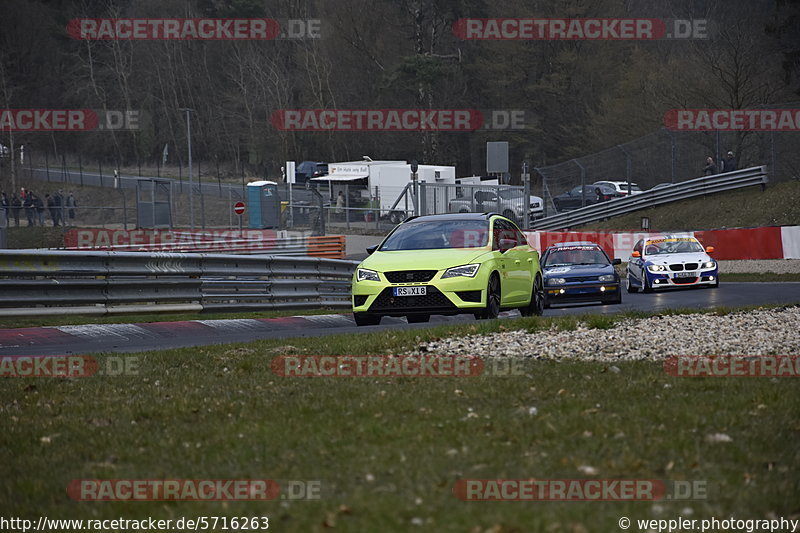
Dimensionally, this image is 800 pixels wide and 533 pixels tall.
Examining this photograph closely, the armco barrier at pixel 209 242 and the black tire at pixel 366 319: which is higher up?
the armco barrier at pixel 209 242

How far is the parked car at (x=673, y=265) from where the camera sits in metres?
24.8

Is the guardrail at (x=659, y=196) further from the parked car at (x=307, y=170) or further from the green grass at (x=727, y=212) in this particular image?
the parked car at (x=307, y=170)

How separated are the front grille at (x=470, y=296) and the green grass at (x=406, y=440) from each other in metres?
5.40

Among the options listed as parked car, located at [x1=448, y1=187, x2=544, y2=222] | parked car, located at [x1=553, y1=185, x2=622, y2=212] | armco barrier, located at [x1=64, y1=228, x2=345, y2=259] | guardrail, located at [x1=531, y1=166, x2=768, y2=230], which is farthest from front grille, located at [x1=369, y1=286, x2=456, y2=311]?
parked car, located at [x1=553, y1=185, x2=622, y2=212]

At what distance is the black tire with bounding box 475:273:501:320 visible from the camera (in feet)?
49.2

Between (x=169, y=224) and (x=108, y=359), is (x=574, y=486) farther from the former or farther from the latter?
(x=169, y=224)

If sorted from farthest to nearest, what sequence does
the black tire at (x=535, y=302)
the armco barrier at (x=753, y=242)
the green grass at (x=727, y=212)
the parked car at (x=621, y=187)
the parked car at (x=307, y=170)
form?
1. the parked car at (x=307, y=170)
2. the parked car at (x=621, y=187)
3. the green grass at (x=727, y=212)
4. the armco barrier at (x=753, y=242)
5. the black tire at (x=535, y=302)

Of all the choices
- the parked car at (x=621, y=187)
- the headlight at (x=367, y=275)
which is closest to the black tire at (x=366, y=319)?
the headlight at (x=367, y=275)

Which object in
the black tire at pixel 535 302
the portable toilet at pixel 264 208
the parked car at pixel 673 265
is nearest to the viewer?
the black tire at pixel 535 302

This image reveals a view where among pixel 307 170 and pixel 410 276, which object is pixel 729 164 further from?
pixel 307 170

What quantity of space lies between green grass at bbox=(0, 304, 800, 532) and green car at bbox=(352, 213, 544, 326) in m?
5.41

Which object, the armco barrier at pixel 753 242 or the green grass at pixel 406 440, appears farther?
the armco barrier at pixel 753 242

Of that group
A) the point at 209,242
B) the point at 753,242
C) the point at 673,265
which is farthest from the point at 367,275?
the point at 753,242

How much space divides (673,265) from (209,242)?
1457 cm
